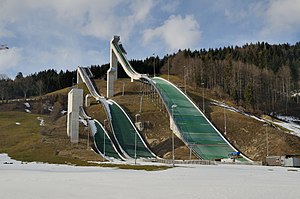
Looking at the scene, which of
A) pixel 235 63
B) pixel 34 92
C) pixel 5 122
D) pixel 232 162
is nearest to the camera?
pixel 232 162

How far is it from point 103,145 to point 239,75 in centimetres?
5750

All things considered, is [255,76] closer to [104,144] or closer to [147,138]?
[147,138]

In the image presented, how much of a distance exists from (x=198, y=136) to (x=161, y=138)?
6.23m

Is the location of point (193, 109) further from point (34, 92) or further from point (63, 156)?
point (34, 92)

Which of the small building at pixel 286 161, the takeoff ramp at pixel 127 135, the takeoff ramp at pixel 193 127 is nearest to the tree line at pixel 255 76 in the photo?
the takeoff ramp at pixel 193 127

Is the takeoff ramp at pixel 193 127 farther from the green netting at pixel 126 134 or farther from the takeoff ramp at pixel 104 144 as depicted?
the takeoff ramp at pixel 104 144

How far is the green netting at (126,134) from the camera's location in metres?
53.4

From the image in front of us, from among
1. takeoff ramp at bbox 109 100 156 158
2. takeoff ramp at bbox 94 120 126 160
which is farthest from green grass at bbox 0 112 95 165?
takeoff ramp at bbox 109 100 156 158

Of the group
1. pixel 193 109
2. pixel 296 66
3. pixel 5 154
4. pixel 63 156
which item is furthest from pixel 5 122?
A: pixel 296 66

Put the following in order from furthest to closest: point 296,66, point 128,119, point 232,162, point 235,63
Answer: point 296,66 < point 235,63 < point 128,119 < point 232,162

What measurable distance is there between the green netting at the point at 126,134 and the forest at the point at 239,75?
22.4 meters

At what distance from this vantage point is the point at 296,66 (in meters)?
113

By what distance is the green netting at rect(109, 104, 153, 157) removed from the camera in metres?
53.4

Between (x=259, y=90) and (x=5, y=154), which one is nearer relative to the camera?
(x=5, y=154)
